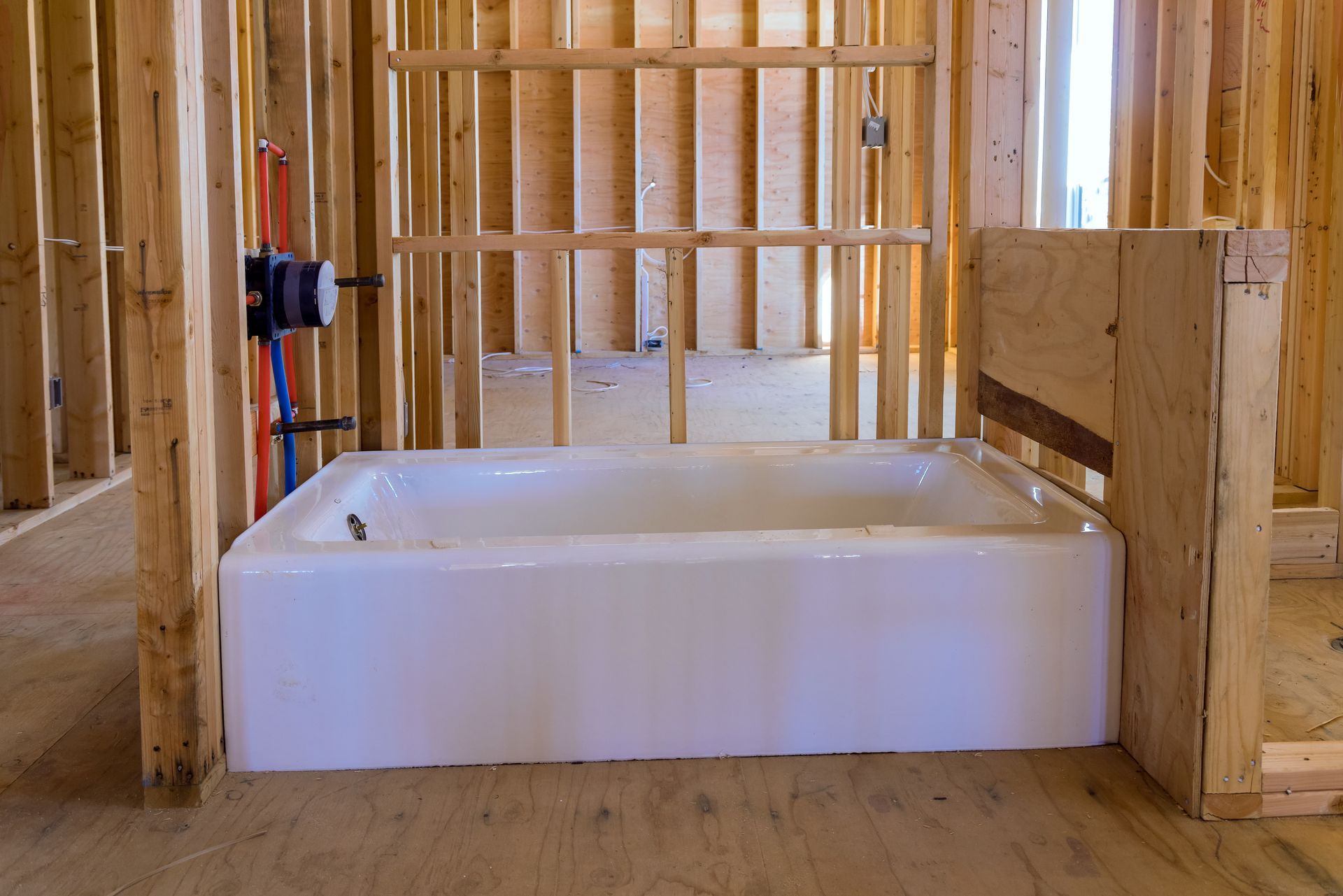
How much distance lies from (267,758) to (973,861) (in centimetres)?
106

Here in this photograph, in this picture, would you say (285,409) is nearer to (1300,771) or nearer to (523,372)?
(1300,771)

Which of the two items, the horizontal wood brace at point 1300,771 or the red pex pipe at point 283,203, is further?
the red pex pipe at point 283,203

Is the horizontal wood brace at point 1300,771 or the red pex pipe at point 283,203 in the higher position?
the red pex pipe at point 283,203

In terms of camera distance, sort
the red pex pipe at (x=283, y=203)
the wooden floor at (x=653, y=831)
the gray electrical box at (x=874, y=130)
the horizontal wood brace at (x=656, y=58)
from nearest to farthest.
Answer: the wooden floor at (x=653, y=831) → the red pex pipe at (x=283, y=203) → the horizontal wood brace at (x=656, y=58) → the gray electrical box at (x=874, y=130)

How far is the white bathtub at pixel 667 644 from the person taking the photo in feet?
6.02

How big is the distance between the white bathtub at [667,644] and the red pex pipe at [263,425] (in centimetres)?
32

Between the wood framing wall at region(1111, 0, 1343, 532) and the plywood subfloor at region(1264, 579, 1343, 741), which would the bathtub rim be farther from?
the wood framing wall at region(1111, 0, 1343, 532)

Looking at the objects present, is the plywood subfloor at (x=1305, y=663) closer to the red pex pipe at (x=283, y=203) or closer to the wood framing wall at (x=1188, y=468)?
the wood framing wall at (x=1188, y=468)

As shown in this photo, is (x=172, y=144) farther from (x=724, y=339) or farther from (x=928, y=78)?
(x=724, y=339)

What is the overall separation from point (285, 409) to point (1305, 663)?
6.65 feet

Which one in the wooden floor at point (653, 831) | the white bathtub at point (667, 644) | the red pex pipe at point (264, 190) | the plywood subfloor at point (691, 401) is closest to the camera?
the wooden floor at point (653, 831)

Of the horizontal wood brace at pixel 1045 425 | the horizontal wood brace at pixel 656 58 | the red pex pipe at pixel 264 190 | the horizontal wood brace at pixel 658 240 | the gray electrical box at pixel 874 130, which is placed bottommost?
the horizontal wood brace at pixel 1045 425

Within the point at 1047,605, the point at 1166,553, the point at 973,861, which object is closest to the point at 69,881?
the point at 973,861

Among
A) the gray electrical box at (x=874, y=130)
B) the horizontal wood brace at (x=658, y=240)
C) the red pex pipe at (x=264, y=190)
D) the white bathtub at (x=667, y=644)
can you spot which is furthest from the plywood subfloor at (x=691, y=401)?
the white bathtub at (x=667, y=644)
